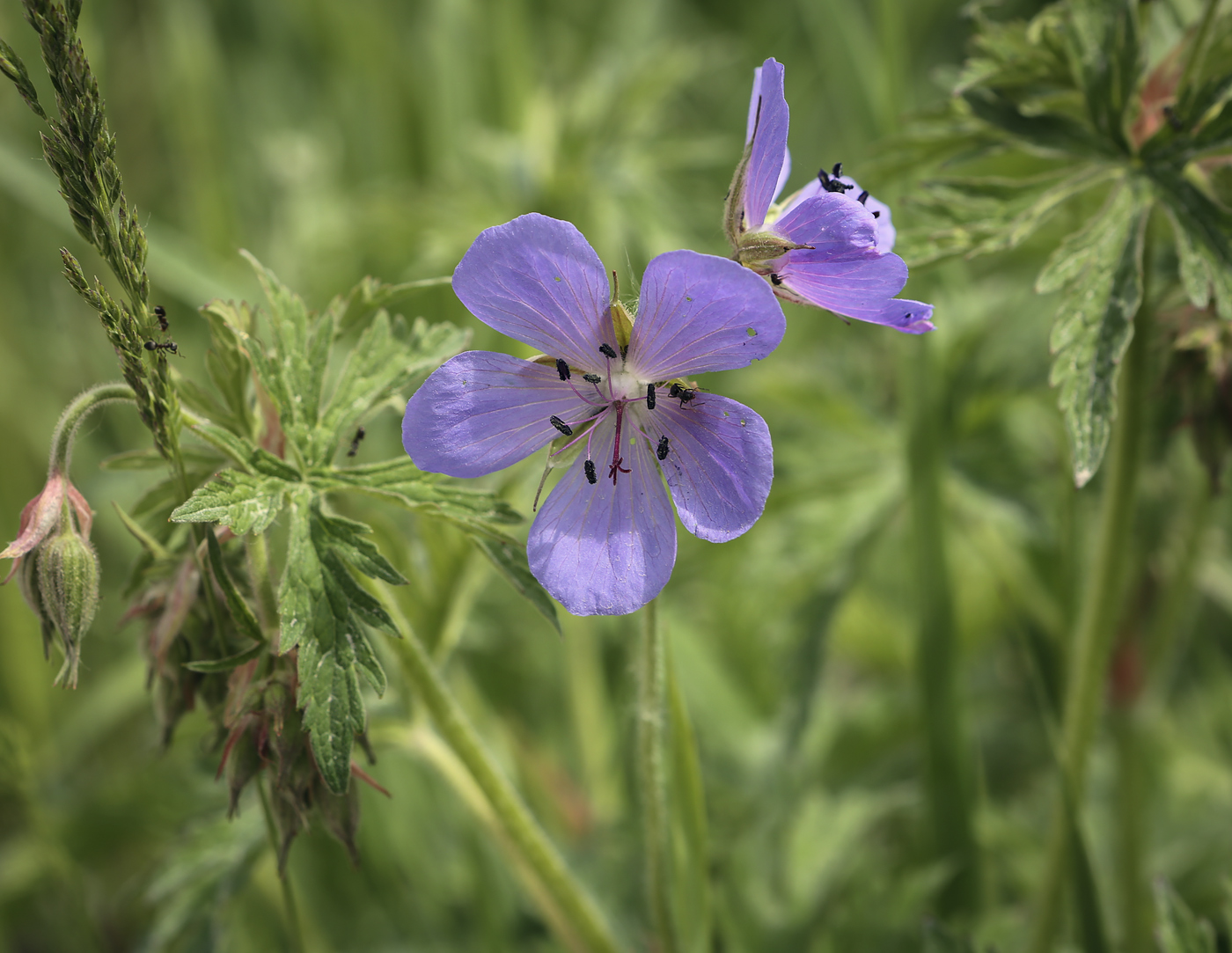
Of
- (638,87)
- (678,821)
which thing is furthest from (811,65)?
(678,821)

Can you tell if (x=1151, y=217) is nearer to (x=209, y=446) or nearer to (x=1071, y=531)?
(x=1071, y=531)

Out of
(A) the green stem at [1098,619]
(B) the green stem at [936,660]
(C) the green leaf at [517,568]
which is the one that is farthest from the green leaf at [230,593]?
(B) the green stem at [936,660]

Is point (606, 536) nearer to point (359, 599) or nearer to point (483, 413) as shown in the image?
point (483, 413)

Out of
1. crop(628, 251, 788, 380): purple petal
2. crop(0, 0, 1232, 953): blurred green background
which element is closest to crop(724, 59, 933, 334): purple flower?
crop(628, 251, 788, 380): purple petal

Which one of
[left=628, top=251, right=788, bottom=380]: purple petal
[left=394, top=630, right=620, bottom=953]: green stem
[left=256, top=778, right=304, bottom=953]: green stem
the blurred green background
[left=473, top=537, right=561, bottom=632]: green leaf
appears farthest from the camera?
the blurred green background

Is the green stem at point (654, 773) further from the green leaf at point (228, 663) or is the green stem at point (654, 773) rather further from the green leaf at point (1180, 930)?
the green leaf at point (1180, 930)

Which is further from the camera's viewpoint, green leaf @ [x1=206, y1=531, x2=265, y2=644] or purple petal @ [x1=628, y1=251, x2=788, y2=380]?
green leaf @ [x1=206, y1=531, x2=265, y2=644]

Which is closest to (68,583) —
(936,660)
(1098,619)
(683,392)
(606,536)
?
(606,536)

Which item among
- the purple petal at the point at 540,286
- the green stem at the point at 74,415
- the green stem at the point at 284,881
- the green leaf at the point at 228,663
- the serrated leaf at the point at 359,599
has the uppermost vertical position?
the purple petal at the point at 540,286

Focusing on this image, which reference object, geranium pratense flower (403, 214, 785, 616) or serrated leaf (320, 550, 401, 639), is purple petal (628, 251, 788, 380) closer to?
geranium pratense flower (403, 214, 785, 616)
